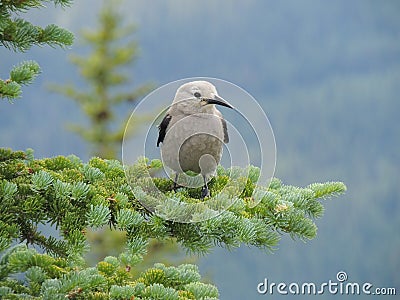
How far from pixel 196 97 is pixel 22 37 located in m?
0.40

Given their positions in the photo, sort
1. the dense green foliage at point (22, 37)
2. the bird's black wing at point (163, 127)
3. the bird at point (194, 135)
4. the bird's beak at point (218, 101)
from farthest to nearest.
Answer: the bird's black wing at point (163, 127)
the bird at point (194, 135)
the bird's beak at point (218, 101)
the dense green foliage at point (22, 37)

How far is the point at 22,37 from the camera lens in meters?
1.12

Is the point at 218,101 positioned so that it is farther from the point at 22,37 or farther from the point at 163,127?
the point at 22,37

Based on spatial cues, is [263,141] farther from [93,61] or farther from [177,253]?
[93,61]

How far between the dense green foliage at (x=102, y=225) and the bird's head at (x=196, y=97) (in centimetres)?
22

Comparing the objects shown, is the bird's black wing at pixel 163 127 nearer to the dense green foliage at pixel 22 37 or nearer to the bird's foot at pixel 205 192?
the bird's foot at pixel 205 192

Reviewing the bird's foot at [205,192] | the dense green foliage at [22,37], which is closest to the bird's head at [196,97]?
the bird's foot at [205,192]

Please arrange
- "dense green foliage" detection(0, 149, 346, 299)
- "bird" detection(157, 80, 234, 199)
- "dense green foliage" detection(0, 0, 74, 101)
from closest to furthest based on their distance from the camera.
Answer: "dense green foliage" detection(0, 149, 346, 299)
"dense green foliage" detection(0, 0, 74, 101)
"bird" detection(157, 80, 234, 199)

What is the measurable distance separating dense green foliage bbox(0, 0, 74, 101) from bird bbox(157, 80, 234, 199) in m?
0.31

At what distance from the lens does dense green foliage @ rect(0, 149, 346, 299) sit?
34.2 inches

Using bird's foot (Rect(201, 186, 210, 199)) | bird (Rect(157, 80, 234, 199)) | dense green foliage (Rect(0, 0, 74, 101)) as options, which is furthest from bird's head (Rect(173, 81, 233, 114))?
dense green foliage (Rect(0, 0, 74, 101))

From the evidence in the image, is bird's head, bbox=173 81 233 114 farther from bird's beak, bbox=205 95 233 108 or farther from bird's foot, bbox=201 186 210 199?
bird's foot, bbox=201 186 210 199

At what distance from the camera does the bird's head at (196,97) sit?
4.22 feet

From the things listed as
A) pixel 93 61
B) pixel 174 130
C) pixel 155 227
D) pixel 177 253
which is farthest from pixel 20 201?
pixel 93 61
